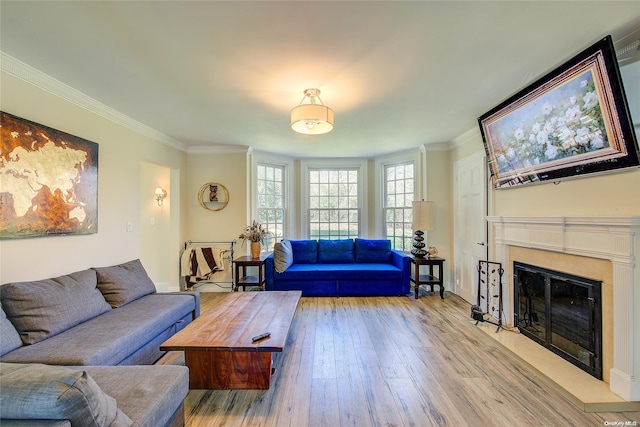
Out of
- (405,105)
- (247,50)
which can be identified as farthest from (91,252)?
(405,105)

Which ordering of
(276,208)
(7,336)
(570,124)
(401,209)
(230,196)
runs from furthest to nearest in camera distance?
(276,208)
(401,209)
(230,196)
(570,124)
(7,336)

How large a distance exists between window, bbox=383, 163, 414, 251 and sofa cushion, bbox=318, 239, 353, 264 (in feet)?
3.21

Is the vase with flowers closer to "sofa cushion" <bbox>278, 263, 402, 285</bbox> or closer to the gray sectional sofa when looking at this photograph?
"sofa cushion" <bbox>278, 263, 402, 285</bbox>

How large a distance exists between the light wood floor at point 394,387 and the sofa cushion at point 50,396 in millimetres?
939

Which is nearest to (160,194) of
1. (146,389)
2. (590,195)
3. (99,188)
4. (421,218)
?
(99,188)

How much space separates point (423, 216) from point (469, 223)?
0.67 metres

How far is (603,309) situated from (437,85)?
7.26ft

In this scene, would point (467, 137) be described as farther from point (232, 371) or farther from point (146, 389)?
point (146, 389)

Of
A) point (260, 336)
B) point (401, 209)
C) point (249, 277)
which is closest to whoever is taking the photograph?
point (260, 336)

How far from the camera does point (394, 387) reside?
206 centimetres

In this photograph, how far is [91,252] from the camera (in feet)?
9.20

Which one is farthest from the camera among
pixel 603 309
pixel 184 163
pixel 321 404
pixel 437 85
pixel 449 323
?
pixel 184 163

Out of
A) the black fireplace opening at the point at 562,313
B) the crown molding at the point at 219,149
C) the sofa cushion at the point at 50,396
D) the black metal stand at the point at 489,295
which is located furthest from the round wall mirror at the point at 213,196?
the black fireplace opening at the point at 562,313

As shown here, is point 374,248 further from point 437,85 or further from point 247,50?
point 247,50
